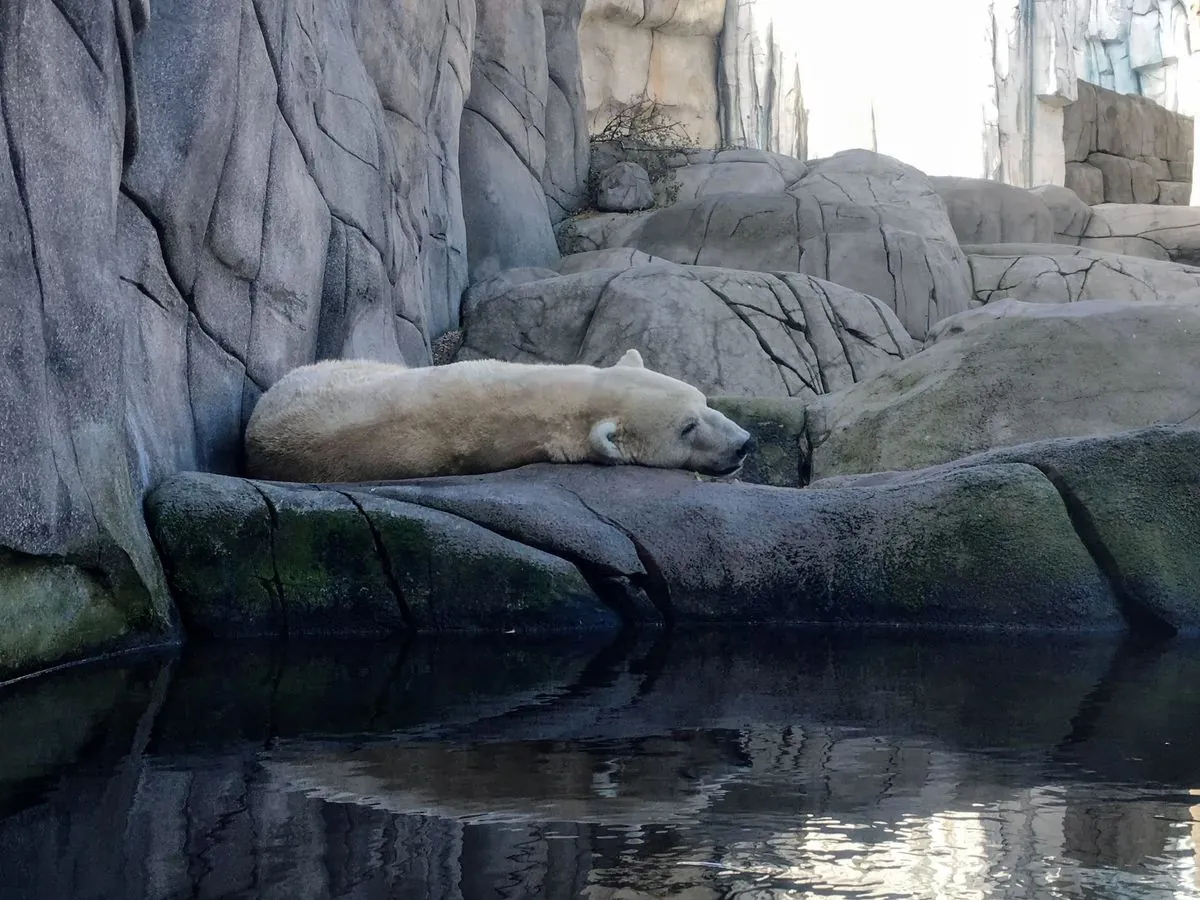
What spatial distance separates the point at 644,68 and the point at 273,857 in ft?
67.0

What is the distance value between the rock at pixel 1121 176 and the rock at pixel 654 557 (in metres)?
23.4

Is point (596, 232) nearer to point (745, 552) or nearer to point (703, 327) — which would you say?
point (703, 327)

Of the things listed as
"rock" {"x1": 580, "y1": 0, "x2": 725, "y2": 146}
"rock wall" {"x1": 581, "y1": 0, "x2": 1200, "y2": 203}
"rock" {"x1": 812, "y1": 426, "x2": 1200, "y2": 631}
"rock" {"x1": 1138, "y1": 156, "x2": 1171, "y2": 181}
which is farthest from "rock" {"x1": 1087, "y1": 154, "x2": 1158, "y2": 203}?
"rock" {"x1": 812, "y1": 426, "x2": 1200, "y2": 631}

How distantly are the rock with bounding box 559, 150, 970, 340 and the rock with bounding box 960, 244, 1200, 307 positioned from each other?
0.34 metres

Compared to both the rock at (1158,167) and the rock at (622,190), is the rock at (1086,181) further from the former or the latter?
the rock at (622,190)

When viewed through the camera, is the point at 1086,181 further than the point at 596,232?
Yes

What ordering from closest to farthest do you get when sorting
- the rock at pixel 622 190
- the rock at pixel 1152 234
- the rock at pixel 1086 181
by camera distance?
the rock at pixel 622 190 < the rock at pixel 1152 234 < the rock at pixel 1086 181

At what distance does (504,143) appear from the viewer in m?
13.1

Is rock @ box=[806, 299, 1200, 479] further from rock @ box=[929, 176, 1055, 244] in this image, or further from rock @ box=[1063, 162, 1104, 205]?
rock @ box=[1063, 162, 1104, 205]

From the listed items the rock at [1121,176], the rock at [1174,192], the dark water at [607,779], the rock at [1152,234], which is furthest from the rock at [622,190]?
the rock at [1174,192]

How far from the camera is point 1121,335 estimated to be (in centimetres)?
713

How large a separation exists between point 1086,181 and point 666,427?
2255 centimetres

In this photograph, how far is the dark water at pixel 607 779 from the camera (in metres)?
1.77

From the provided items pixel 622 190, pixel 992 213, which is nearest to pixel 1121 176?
pixel 992 213
